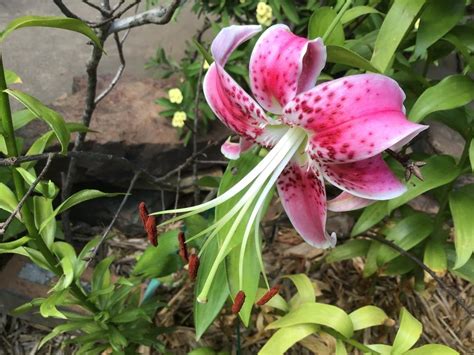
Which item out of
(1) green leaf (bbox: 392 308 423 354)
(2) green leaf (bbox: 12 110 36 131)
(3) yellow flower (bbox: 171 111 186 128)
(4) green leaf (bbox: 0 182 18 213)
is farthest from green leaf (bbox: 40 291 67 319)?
(3) yellow flower (bbox: 171 111 186 128)

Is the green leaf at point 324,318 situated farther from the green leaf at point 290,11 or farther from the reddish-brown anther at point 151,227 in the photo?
the green leaf at point 290,11

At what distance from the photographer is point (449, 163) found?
0.89 meters

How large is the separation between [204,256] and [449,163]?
43cm

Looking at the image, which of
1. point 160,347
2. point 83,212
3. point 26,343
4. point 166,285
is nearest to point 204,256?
point 160,347

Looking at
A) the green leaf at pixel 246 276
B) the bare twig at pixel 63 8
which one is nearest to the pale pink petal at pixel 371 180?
the green leaf at pixel 246 276

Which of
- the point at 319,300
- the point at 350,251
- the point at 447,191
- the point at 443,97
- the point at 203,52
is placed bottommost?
the point at 319,300

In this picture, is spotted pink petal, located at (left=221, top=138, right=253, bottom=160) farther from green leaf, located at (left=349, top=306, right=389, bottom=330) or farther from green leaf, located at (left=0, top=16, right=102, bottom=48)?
green leaf, located at (left=349, top=306, right=389, bottom=330)

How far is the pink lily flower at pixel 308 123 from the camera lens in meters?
0.46

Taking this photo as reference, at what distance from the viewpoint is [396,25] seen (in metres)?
0.66

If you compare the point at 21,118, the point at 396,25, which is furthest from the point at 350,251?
the point at 21,118

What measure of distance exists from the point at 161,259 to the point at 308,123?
0.48m

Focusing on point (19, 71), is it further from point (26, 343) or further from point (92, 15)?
point (26, 343)

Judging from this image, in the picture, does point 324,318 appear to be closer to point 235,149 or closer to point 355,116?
point 235,149

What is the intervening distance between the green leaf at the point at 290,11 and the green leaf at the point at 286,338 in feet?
2.96
